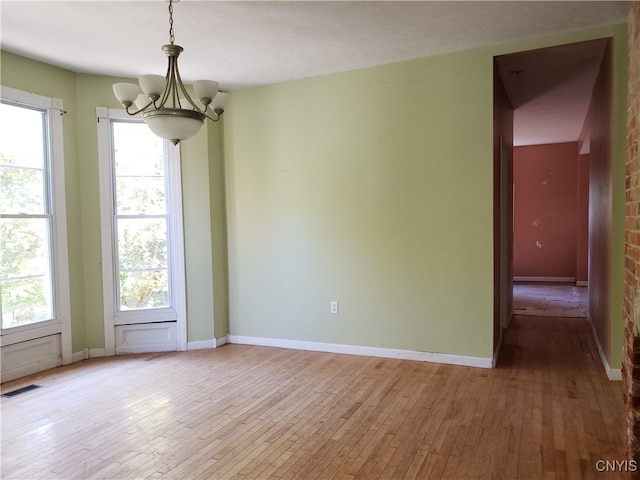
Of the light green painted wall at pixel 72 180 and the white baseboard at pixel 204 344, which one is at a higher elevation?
the light green painted wall at pixel 72 180

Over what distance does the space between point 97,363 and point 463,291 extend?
3388 mm

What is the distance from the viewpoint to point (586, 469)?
230 centimetres

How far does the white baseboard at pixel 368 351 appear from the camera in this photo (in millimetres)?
3927

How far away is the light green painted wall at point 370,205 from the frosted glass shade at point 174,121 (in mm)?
2085

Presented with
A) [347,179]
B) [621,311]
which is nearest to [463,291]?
[621,311]

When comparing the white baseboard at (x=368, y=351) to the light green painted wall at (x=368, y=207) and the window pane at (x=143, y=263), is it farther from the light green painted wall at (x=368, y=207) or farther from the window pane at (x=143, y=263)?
the window pane at (x=143, y=263)

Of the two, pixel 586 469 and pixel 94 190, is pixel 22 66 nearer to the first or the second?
pixel 94 190

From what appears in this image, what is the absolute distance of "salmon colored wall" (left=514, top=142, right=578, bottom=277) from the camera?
851 centimetres

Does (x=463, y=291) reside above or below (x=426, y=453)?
above

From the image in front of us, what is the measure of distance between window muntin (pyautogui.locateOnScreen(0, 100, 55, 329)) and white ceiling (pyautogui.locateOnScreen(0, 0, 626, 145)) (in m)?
0.62

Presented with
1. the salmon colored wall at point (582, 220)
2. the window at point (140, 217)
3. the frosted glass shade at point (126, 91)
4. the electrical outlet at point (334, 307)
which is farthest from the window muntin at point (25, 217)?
the salmon colored wall at point (582, 220)

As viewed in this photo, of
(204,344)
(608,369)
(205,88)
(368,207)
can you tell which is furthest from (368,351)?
(205,88)

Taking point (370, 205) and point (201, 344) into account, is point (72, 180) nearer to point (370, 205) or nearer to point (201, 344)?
point (201, 344)

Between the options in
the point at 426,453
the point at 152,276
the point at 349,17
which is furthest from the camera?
the point at 152,276
